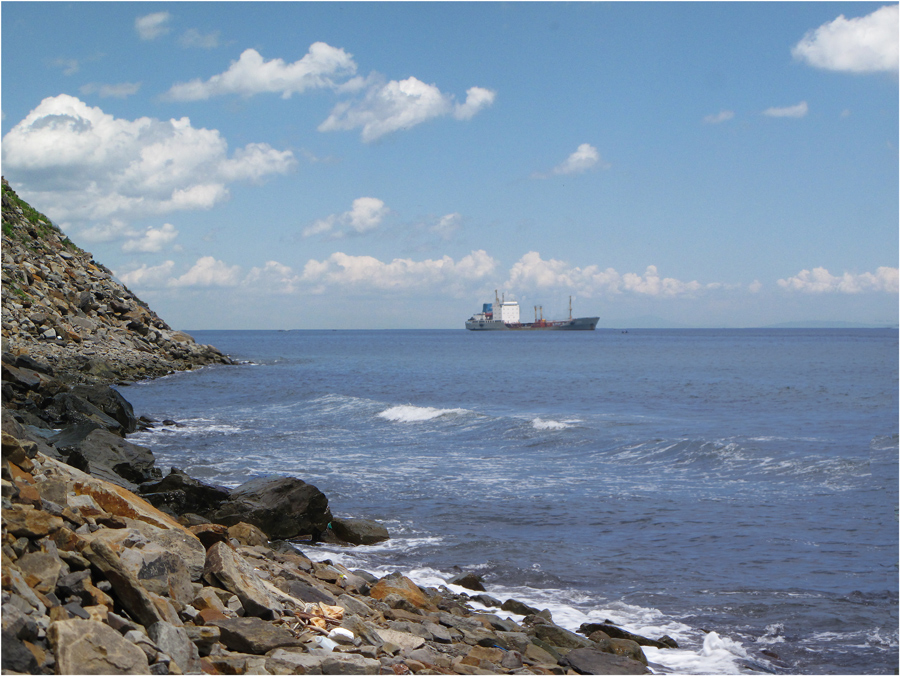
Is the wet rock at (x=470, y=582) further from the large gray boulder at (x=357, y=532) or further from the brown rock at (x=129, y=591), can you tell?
the brown rock at (x=129, y=591)

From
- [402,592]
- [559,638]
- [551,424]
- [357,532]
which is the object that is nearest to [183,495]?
[357,532]

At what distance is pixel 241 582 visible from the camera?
6602 millimetres

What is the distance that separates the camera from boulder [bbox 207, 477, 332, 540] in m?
12.2

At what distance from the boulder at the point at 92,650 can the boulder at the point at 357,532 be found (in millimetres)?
8103

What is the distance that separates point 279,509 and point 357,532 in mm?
1442

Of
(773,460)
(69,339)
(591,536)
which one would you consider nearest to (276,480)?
(591,536)

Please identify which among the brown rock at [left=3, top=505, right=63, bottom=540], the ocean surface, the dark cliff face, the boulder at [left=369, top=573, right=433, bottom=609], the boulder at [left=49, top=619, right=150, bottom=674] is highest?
the dark cliff face

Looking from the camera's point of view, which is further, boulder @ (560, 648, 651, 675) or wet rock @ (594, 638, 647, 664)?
wet rock @ (594, 638, 647, 664)

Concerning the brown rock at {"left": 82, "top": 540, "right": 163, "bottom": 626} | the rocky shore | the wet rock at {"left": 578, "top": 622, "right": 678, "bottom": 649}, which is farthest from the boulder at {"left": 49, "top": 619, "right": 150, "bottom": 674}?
the wet rock at {"left": 578, "top": 622, "right": 678, "bottom": 649}

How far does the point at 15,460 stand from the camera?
6266 mm

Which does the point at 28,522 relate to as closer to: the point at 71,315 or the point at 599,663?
the point at 599,663

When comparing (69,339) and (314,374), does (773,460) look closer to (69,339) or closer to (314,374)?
(69,339)

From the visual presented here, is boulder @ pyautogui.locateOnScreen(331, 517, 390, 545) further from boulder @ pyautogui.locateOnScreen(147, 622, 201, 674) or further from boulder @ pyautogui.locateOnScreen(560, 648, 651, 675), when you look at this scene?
boulder @ pyautogui.locateOnScreen(147, 622, 201, 674)

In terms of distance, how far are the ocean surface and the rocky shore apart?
916 millimetres
